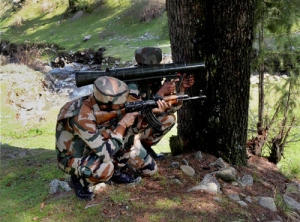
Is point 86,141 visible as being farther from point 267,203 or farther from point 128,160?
point 267,203

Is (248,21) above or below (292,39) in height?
above

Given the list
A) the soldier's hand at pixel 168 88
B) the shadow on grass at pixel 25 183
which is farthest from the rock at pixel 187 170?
the shadow on grass at pixel 25 183

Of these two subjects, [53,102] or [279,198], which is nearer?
[279,198]

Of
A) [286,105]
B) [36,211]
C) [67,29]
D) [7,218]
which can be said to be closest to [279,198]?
[286,105]

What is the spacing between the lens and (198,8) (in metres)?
3.80

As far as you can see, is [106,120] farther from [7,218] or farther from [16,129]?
[16,129]

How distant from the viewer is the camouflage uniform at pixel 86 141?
3.17 metres

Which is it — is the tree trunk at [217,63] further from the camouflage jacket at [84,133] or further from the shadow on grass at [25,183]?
the shadow on grass at [25,183]

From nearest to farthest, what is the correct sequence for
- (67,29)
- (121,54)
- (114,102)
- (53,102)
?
(114,102) < (53,102) < (121,54) < (67,29)

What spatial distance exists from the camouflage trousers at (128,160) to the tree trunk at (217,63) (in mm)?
Result: 487

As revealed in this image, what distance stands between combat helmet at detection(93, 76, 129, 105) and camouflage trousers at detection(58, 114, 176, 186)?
657 mm

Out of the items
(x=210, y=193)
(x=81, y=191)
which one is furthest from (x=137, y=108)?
(x=210, y=193)

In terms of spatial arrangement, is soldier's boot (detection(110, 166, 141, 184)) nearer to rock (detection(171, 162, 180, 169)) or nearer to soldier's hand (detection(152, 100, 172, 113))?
rock (detection(171, 162, 180, 169))

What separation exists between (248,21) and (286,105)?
2192mm
